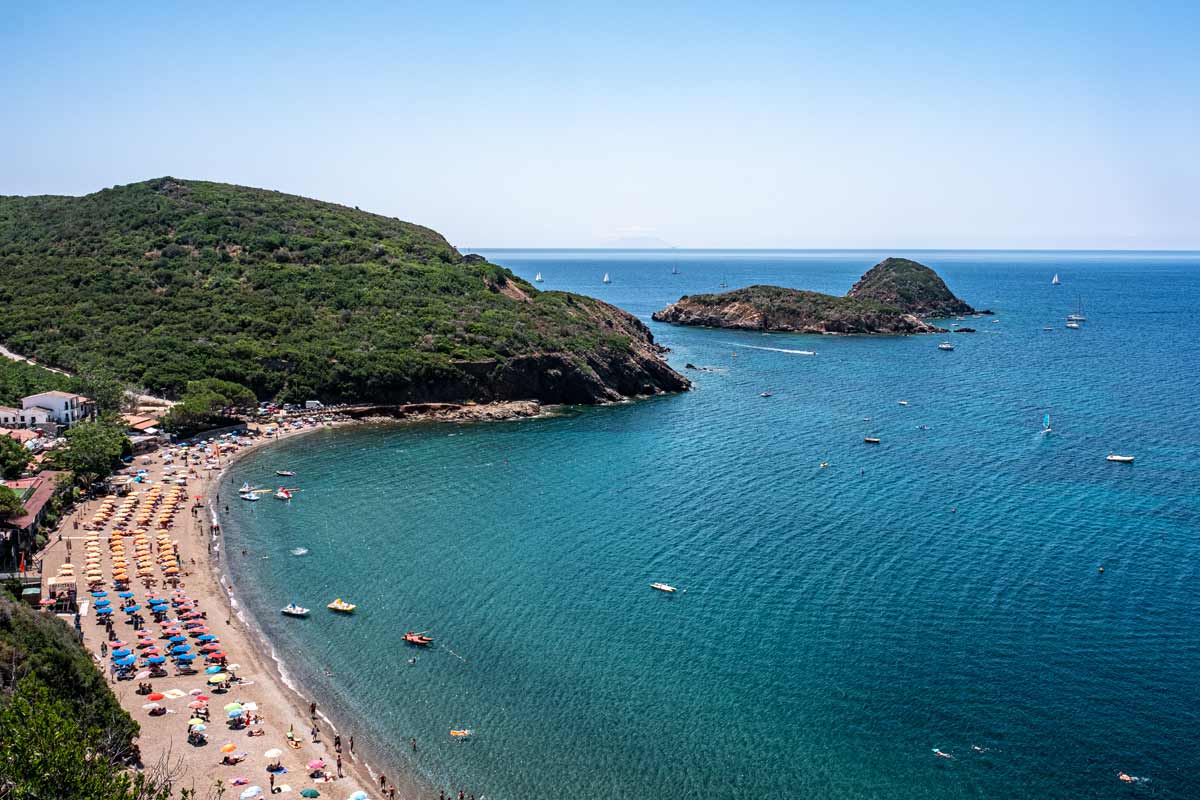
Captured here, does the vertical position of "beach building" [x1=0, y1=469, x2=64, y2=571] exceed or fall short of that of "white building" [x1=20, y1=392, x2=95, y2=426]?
it falls short

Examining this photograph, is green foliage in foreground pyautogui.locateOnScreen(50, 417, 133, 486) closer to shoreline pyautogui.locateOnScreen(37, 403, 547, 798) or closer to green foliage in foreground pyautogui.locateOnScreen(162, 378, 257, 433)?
shoreline pyautogui.locateOnScreen(37, 403, 547, 798)

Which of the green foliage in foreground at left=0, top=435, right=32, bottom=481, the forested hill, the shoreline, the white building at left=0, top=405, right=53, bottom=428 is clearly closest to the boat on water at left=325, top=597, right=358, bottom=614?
the shoreline

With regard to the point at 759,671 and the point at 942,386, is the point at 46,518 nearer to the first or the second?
the point at 759,671

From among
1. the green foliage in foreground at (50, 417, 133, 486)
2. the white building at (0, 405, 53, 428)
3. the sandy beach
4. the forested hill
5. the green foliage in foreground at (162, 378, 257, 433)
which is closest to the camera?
the sandy beach

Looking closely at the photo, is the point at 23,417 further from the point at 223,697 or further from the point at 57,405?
the point at 223,697

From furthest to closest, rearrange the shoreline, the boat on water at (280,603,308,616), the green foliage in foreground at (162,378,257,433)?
the green foliage in foreground at (162,378,257,433), the boat on water at (280,603,308,616), the shoreline

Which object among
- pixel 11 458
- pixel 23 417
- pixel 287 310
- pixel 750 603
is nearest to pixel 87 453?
pixel 11 458

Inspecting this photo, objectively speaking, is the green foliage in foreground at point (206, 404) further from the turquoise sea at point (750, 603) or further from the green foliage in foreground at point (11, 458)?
the green foliage in foreground at point (11, 458)
